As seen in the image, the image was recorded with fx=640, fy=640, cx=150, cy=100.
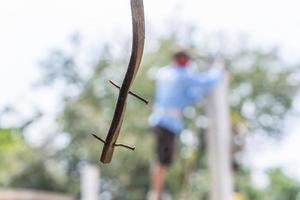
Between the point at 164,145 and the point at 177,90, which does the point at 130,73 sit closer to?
the point at 177,90

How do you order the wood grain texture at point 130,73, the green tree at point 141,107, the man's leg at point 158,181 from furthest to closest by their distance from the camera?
the green tree at point 141,107, the man's leg at point 158,181, the wood grain texture at point 130,73

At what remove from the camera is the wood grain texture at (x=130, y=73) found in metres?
0.37

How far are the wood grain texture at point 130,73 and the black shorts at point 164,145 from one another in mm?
3481

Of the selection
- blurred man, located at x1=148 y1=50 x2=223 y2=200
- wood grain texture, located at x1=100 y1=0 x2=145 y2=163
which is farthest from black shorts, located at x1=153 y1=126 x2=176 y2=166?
wood grain texture, located at x1=100 y1=0 x2=145 y2=163

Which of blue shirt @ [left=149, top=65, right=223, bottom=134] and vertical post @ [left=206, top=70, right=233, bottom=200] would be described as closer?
vertical post @ [left=206, top=70, right=233, bottom=200]

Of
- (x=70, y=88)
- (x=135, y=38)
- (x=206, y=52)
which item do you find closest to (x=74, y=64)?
(x=70, y=88)

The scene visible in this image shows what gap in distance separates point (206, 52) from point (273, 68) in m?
1.99

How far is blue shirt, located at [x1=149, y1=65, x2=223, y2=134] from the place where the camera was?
3742 mm

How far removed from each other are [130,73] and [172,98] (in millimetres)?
3477

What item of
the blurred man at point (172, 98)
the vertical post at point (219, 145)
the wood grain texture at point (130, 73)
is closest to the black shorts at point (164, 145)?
the blurred man at point (172, 98)

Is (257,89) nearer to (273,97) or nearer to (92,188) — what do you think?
(273,97)

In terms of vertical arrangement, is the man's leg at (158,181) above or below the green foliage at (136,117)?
below

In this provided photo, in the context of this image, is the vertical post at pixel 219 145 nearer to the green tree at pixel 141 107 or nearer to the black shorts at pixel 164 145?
the black shorts at pixel 164 145

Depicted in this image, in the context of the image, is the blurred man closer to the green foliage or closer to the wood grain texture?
the wood grain texture
